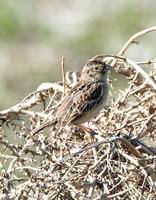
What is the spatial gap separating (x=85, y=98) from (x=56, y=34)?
8179 millimetres

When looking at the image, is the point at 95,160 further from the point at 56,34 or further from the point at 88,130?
the point at 56,34

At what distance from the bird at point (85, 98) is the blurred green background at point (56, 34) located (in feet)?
17.0

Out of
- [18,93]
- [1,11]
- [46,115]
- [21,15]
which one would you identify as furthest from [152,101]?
[21,15]

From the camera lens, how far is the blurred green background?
11.6 m

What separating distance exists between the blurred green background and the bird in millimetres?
5188

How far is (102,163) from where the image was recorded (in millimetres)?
3607

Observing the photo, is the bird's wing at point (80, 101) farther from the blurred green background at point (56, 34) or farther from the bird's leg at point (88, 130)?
the blurred green background at point (56, 34)

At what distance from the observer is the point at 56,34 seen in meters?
13.2

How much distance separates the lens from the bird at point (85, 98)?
4796 mm

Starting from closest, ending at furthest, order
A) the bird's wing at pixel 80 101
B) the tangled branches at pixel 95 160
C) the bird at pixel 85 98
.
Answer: the tangled branches at pixel 95 160
the bird at pixel 85 98
the bird's wing at pixel 80 101

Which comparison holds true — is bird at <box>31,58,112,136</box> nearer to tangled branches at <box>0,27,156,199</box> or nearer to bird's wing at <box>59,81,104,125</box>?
bird's wing at <box>59,81,104,125</box>

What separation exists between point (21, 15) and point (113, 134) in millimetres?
10060

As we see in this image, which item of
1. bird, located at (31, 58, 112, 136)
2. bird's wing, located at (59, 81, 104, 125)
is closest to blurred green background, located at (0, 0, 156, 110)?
bird, located at (31, 58, 112, 136)

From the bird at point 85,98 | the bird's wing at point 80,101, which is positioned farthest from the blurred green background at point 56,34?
the bird's wing at point 80,101
